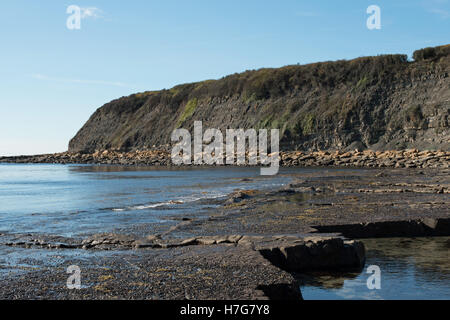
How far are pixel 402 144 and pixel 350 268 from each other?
43.4m

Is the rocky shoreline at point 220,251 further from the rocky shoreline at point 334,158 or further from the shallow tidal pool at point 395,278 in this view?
the rocky shoreline at point 334,158

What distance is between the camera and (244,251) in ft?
30.4

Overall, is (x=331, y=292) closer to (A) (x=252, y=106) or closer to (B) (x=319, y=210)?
(B) (x=319, y=210)

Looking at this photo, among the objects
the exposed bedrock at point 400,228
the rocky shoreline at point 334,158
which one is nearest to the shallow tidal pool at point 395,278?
the exposed bedrock at point 400,228

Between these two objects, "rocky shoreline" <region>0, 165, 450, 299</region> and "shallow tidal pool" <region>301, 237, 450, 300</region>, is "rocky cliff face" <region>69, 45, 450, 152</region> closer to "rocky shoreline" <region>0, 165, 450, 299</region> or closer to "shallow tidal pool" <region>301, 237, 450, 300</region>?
"rocky shoreline" <region>0, 165, 450, 299</region>

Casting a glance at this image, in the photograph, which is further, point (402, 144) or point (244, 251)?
point (402, 144)

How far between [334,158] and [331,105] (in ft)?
45.7

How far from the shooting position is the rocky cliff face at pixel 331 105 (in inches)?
2024

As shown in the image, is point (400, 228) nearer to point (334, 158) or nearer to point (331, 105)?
point (334, 158)

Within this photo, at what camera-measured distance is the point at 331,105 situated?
199 feet

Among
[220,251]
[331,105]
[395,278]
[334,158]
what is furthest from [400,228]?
[331,105]

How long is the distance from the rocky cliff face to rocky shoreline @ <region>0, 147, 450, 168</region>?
3.60 meters

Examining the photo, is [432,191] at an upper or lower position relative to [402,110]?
lower
